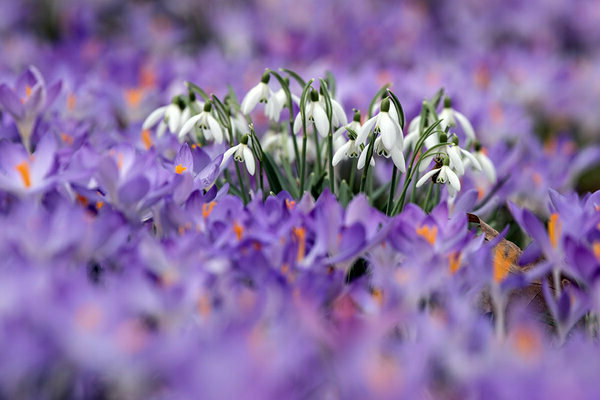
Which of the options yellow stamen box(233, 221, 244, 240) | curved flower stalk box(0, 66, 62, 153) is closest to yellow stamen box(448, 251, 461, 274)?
yellow stamen box(233, 221, 244, 240)

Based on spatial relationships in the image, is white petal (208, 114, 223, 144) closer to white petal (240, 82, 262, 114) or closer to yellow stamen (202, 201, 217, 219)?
white petal (240, 82, 262, 114)

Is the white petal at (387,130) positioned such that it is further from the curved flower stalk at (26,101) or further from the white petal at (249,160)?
the curved flower stalk at (26,101)

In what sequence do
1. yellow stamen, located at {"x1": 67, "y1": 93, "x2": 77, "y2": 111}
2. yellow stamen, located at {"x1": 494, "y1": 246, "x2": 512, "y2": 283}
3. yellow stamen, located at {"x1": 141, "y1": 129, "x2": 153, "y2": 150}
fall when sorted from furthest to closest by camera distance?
yellow stamen, located at {"x1": 67, "y1": 93, "x2": 77, "y2": 111}, yellow stamen, located at {"x1": 141, "y1": 129, "x2": 153, "y2": 150}, yellow stamen, located at {"x1": 494, "y1": 246, "x2": 512, "y2": 283}

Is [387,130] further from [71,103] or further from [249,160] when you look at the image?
[71,103]

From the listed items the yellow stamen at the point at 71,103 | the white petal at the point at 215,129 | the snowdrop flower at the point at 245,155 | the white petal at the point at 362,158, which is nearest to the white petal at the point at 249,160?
the snowdrop flower at the point at 245,155

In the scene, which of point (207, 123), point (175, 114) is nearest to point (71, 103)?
point (175, 114)

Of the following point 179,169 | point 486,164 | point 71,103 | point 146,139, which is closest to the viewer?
point 179,169
